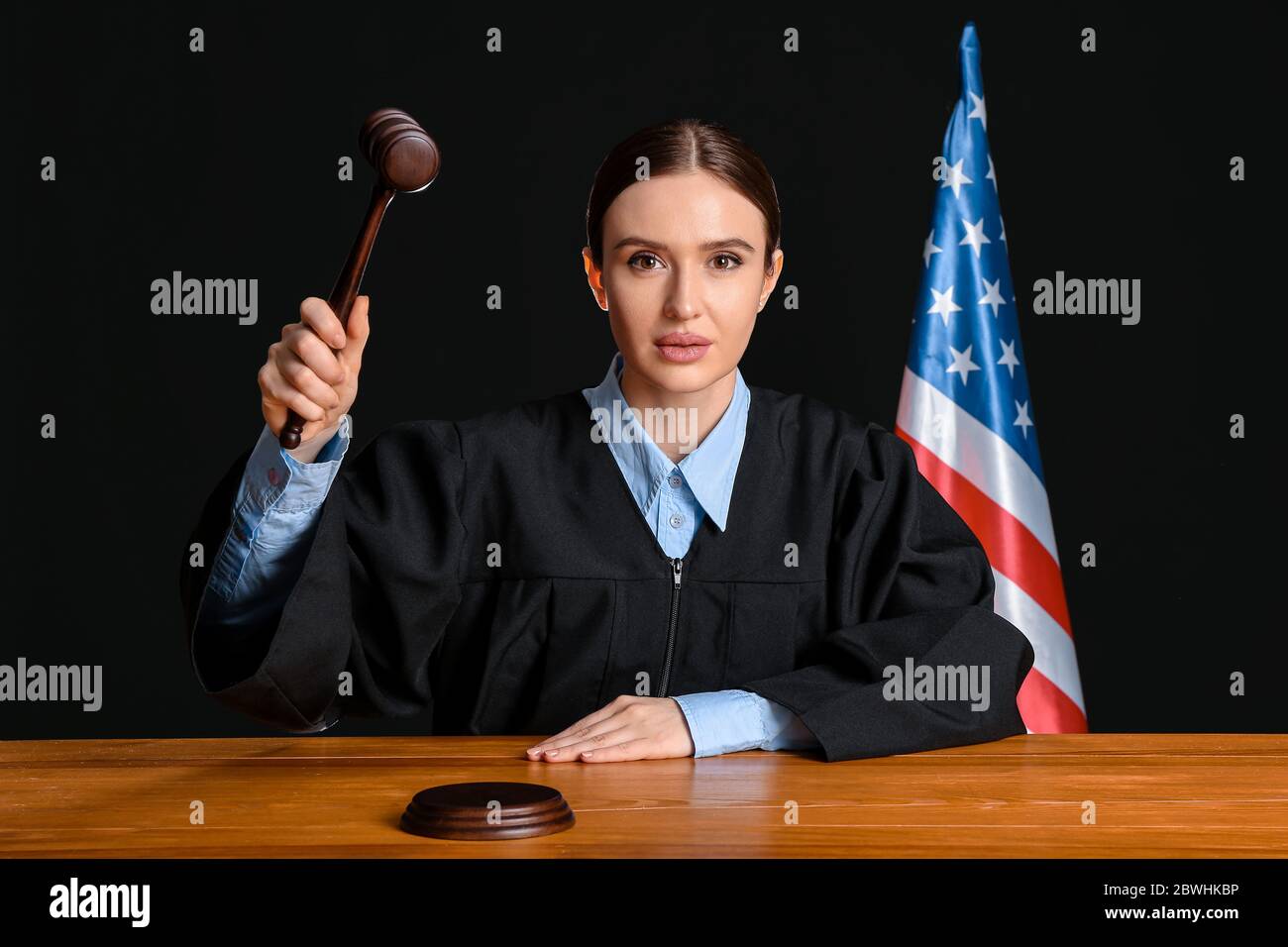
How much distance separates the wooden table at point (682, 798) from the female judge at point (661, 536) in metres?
0.19

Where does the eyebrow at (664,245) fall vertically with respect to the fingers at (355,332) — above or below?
above

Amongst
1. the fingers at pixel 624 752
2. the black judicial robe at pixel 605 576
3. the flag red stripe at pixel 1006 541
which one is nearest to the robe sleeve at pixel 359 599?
the black judicial robe at pixel 605 576

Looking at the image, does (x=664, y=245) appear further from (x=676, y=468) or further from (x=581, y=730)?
(x=581, y=730)

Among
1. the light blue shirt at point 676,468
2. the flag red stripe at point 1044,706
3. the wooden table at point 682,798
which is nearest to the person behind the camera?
the wooden table at point 682,798

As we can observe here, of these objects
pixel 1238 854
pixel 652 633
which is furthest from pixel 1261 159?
pixel 1238 854

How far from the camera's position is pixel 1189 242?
381 centimetres

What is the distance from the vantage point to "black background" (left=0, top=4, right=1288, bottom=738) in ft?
12.3

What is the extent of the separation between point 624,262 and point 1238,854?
1.22 metres

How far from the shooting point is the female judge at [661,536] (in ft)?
7.18

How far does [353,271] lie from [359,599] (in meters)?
0.64

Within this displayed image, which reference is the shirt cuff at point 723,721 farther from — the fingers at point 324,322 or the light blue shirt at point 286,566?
the fingers at point 324,322

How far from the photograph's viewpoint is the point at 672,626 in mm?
2289

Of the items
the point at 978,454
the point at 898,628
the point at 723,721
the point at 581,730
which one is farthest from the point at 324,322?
the point at 978,454

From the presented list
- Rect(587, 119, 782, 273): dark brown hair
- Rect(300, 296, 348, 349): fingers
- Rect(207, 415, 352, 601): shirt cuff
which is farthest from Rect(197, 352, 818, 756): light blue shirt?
Rect(587, 119, 782, 273): dark brown hair
